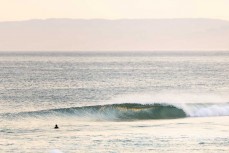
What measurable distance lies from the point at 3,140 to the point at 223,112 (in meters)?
21.7

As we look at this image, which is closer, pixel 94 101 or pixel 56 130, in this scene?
pixel 56 130

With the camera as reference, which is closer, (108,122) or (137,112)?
(108,122)

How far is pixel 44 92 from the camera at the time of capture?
76.1 m

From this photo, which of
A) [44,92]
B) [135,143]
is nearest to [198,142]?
[135,143]

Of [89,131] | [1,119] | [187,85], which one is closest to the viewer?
[89,131]

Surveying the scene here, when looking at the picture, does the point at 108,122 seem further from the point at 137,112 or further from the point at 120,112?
the point at 137,112

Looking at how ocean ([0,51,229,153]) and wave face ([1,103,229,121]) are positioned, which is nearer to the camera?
ocean ([0,51,229,153])

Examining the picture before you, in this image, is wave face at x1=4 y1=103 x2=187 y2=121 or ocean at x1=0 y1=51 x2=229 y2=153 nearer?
ocean at x1=0 y1=51 x2=229 y2=153

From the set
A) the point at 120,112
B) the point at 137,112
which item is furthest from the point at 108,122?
the point at 137,112

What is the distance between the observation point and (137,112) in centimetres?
5578

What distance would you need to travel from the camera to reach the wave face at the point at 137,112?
5288 centimetres

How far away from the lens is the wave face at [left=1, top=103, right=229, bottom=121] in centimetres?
5288

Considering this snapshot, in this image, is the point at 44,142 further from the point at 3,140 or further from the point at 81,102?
the point at 81,102

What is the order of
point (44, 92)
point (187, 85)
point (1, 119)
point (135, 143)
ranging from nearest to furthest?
1. point (135, 143)
2. point (1, 119)
3. point (44, 92)
4. point (187, 85)
